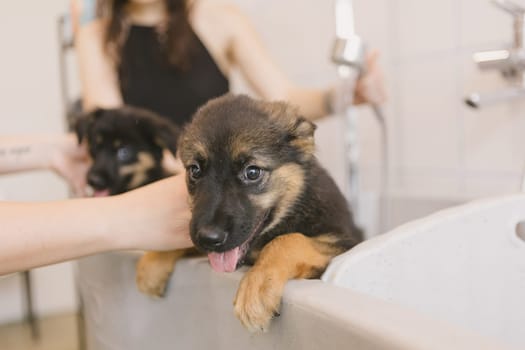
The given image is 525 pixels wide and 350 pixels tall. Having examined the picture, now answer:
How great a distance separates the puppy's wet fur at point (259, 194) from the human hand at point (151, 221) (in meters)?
0.04

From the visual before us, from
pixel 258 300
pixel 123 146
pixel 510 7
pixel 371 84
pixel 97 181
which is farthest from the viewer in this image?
pixel 123 146

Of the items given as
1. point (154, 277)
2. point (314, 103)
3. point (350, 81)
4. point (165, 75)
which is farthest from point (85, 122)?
point (154, 277)

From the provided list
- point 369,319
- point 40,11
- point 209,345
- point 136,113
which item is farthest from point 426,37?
point 40,11

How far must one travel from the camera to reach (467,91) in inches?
64.2

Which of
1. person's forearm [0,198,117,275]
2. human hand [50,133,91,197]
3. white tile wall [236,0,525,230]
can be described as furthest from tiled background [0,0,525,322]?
person's forearm [0,198,117,275]

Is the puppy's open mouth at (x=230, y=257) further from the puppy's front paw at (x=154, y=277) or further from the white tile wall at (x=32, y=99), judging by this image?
the white tile wall at (x=32, y=99)

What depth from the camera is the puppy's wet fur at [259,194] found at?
2.83 ft

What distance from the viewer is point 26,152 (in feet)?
5.56

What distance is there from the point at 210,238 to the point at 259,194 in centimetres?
17

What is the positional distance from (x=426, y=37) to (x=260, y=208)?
104 cm

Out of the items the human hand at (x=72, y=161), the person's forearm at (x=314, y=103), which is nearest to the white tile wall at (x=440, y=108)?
the person's forearm at (x=314, y=103)

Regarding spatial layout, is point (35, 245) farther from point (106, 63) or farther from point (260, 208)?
point (106, 63)

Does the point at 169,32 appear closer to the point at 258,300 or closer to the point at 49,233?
the point at 49,233

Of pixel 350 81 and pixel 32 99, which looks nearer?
pixel 350 81
